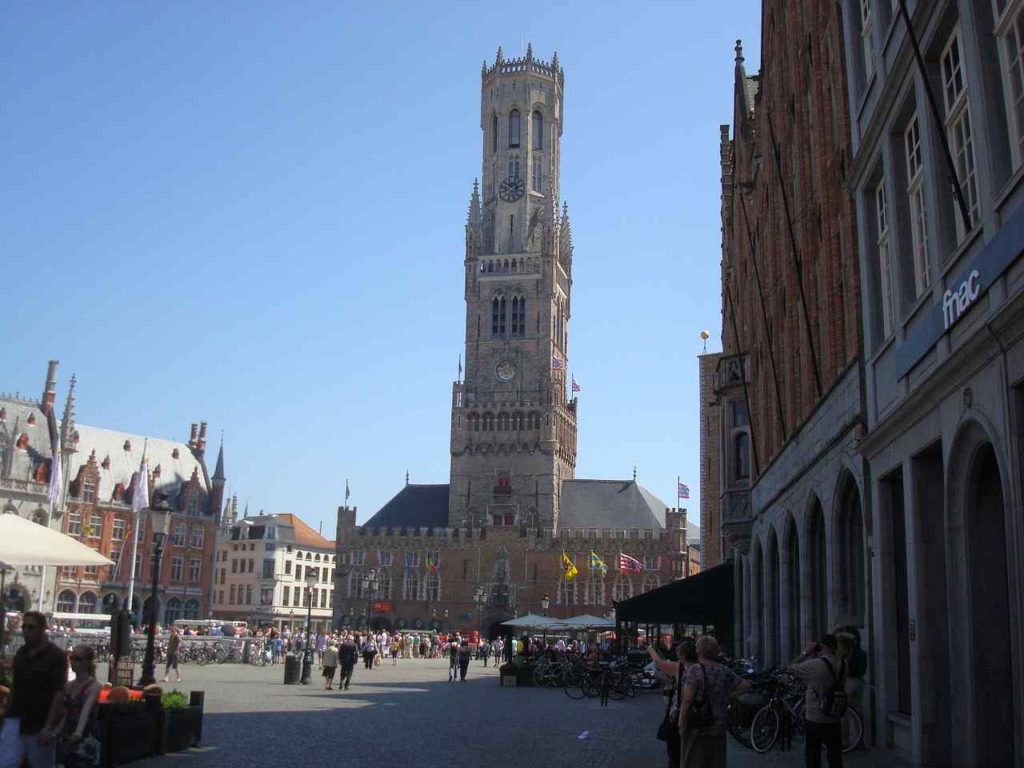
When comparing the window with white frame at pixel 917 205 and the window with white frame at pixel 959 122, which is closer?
the window with white frame at pixel 959 122

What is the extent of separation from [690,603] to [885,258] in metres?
20.5

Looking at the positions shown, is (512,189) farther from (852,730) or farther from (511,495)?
(852,730)

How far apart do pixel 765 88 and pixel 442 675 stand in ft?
91.5

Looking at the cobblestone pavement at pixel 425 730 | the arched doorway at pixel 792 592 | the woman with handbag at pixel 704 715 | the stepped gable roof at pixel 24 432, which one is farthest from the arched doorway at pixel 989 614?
the stepped gable roof at pixel 24 432

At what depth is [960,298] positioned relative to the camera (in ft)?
37.8

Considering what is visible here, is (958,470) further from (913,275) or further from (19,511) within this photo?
(19,511)

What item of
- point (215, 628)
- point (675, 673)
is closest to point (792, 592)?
point (675, 673)

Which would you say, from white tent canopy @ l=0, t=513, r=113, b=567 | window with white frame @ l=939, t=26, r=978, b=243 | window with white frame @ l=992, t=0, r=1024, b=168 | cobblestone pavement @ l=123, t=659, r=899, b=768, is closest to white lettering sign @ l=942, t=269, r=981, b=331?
window with white frame @ l=939, t=26, r=978, b=243

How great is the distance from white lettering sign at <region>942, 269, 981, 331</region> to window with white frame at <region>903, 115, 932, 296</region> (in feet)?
6.76

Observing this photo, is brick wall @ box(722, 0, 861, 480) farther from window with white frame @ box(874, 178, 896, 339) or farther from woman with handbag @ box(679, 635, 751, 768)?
woman with handbag @ box(679, 635, 751, 768)

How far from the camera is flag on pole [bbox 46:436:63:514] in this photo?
256ft

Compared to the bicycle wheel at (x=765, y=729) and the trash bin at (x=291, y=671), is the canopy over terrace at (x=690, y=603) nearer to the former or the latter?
the trash bin at (x=291, y=671)

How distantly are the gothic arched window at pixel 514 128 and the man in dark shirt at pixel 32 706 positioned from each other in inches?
4155

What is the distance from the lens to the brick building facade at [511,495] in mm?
96250
